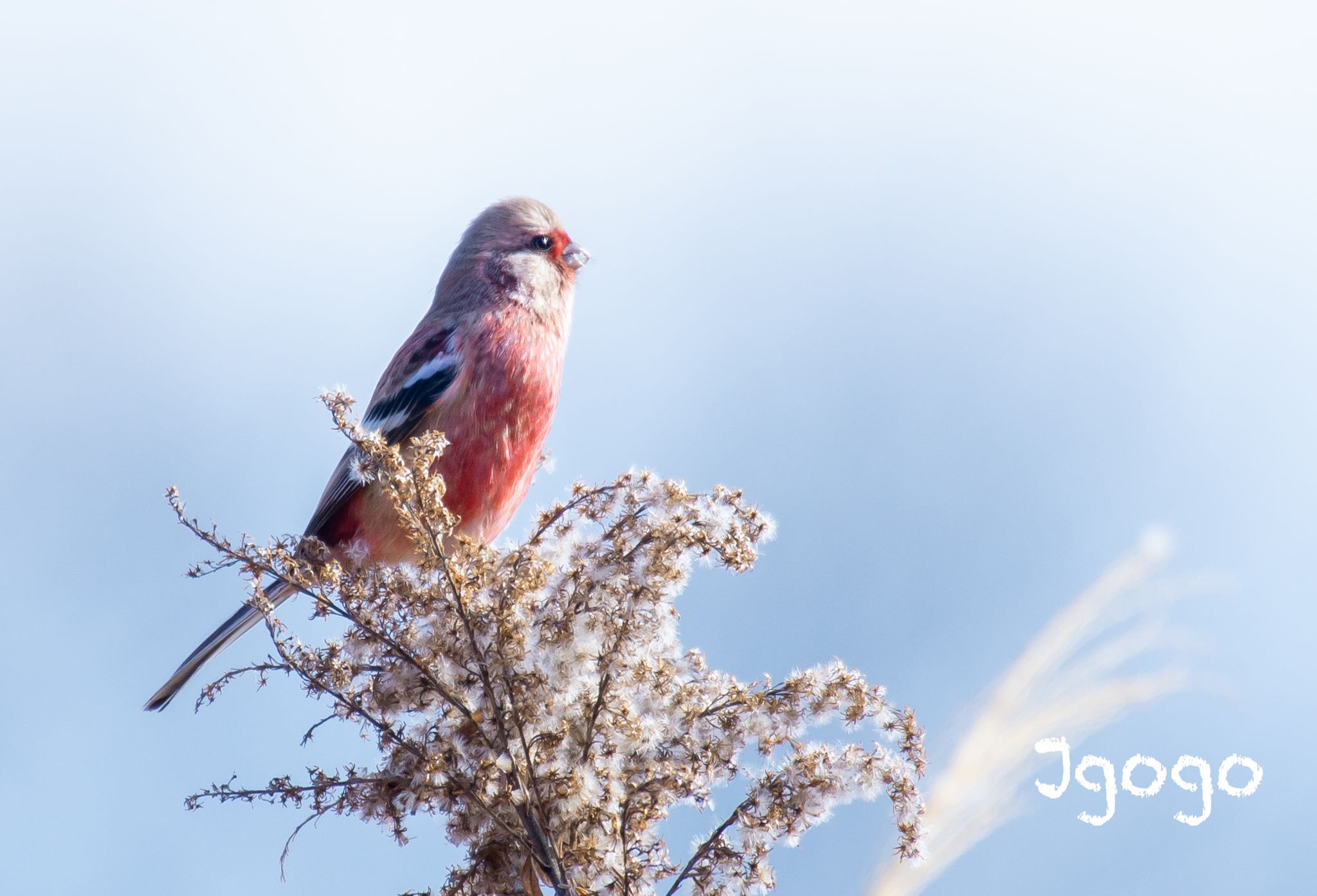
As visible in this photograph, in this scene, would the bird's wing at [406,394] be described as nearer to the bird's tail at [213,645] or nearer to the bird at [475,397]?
the bird at [475,397]

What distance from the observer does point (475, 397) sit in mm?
3682

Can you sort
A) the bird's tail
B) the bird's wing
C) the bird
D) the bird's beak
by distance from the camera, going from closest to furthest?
the bird's tail → the bird → the bird's wing → the bird's beak

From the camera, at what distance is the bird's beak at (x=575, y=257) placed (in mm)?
4375

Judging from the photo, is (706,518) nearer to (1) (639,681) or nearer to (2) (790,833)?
(1) (639,681)

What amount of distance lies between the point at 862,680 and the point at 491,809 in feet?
2.29

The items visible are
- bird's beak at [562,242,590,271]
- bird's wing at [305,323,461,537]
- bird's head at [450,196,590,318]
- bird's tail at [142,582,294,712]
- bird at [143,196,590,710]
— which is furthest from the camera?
bird's beak at [562,242,590,271]

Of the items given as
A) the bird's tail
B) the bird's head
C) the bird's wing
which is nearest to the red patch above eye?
the bird's head

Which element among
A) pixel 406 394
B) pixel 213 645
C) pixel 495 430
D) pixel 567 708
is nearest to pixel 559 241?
pixel 406 394

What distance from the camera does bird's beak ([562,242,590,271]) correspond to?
4375 millimetres

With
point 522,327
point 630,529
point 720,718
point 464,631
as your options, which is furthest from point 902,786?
point 522,327

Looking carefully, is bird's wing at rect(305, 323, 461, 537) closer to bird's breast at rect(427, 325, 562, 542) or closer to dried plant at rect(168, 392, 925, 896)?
bird's breast at rect(427, 325, 562, 542)

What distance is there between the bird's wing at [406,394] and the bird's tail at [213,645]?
519 millimetres

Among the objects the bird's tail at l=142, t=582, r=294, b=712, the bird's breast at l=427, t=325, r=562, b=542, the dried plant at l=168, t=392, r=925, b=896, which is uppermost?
the bird's breast at l=427, t=325, r=562, b=542

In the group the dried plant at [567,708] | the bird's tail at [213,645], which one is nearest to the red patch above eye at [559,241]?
the bird's tail at [213,645]
